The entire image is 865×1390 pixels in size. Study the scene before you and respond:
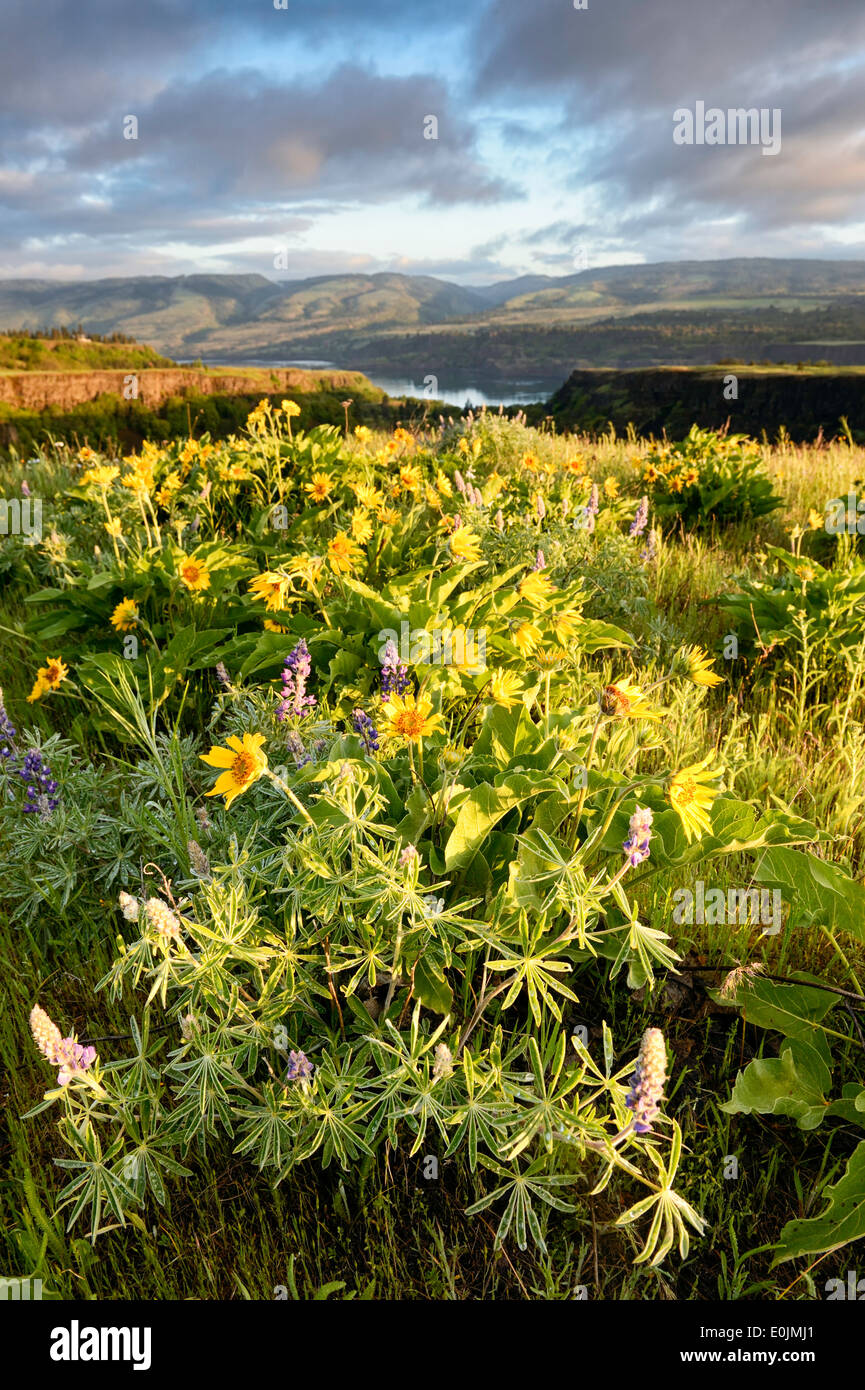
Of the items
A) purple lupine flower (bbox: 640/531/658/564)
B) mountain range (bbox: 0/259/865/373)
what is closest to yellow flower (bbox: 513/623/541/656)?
purple lupine flower (bbox: 640/531/658/564)

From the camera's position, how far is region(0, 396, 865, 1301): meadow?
1.22m

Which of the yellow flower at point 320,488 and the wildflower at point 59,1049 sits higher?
the yellow flower at point 320,488

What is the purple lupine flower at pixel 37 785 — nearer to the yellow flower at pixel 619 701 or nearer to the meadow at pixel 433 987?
the meadow at pixel 433 987

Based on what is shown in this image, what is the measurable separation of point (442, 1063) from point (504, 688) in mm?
950

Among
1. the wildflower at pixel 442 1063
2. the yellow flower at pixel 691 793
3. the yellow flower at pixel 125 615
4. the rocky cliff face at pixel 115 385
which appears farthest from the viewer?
the rocky cliff face at pixel 115 385

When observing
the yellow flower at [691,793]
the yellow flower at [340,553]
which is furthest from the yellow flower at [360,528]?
the yellow flower at [691,793]

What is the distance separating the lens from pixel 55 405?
58.6 feet

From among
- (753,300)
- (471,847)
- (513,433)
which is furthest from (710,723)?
(753,300)

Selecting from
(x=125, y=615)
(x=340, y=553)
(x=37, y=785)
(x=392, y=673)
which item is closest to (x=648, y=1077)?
(x=392, y=673)

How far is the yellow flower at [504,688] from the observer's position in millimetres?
1865

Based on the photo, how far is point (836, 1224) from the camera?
118 centimetres

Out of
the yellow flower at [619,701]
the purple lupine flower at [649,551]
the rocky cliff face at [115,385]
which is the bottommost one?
the yellow flower at [619,701]
